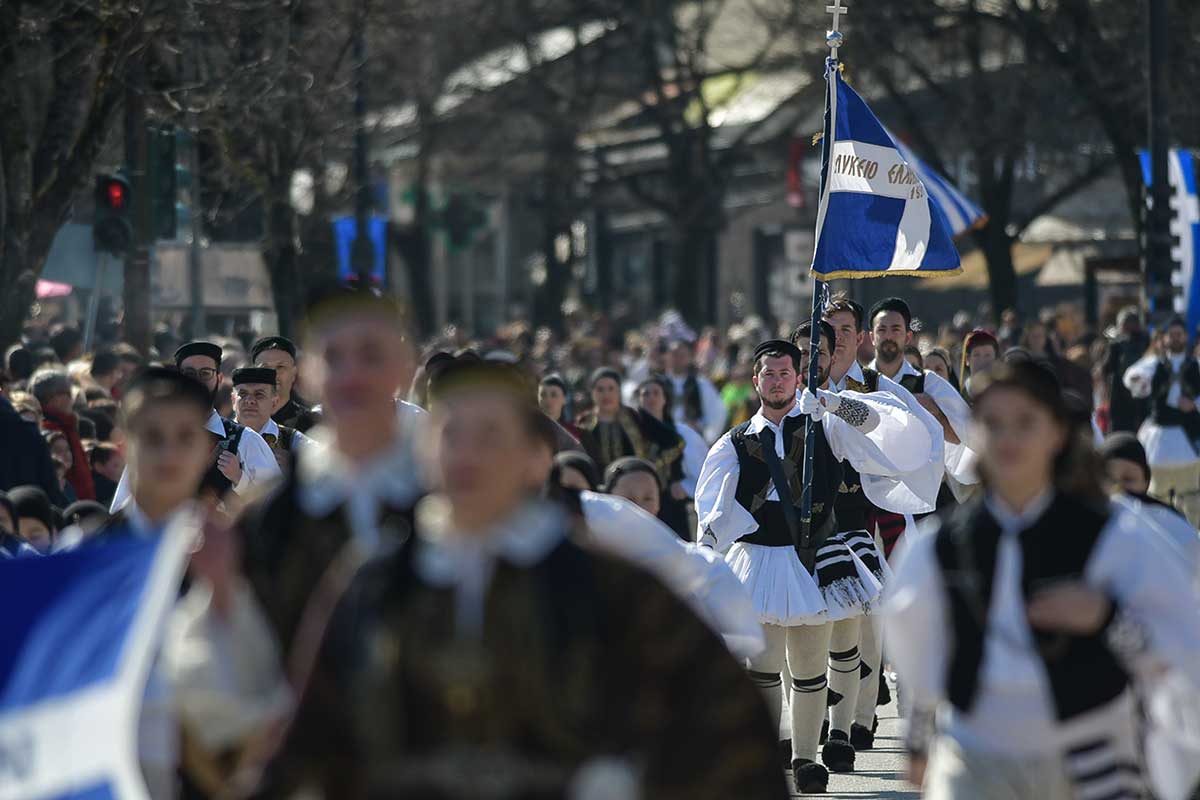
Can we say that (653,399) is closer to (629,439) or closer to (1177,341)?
(629,439)

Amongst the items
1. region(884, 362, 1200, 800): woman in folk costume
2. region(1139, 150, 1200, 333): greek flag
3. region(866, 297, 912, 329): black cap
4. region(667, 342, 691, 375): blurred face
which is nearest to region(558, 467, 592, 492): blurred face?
region(884, 362, 1200, 800): woman in folk costume

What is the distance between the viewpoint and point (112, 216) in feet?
58.7

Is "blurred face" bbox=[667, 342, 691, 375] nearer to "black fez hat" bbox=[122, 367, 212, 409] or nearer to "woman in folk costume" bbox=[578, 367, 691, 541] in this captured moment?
"woman in folk costume" bbox=[578, 367, 691, 541]

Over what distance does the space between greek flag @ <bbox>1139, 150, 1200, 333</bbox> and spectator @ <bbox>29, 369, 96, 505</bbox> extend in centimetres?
1185

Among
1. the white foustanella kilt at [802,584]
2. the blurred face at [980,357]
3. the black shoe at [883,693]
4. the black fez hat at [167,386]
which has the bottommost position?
the black shoe at [883,693]

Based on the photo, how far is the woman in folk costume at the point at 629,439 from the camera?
50.2 ft

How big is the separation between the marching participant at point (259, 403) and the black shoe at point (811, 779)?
259 cm

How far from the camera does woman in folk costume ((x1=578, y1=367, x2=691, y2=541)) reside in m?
15.3

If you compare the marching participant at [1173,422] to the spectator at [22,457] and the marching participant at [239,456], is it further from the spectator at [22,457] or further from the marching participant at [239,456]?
the marching participant at [239,456]

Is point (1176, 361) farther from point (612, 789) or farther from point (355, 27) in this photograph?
point (612, 789)

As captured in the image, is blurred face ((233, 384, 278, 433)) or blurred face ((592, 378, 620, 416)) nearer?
blurred face ((233, 384, 278, 433))

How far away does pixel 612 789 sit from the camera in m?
4.22


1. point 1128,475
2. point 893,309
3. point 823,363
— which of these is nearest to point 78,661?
point 1128,475

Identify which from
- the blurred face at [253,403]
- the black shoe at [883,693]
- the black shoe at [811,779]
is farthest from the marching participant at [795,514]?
the black shoe at [883,693]
